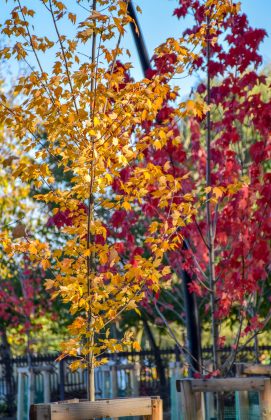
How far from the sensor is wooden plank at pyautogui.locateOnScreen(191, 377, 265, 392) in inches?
295

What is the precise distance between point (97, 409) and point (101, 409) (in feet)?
0.10

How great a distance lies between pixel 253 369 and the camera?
948 centimetres

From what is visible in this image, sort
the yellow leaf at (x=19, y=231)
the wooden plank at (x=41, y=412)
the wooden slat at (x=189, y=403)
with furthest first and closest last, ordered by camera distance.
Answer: the wooden slat at (x=189, y=403) → the yellow leaf at (x=19, y=231) → the wooden plank at (x=41, y=412)

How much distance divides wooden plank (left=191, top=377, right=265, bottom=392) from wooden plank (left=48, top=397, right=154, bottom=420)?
1550 millimetres

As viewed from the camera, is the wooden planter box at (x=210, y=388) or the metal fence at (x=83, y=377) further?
the metal fence at (x=83, y=377)

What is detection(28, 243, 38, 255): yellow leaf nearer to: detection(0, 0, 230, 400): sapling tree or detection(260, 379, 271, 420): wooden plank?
detection(0, 0, 230, 400): sapling tree

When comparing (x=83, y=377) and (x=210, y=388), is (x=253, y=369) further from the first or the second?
(x=83, y=377)

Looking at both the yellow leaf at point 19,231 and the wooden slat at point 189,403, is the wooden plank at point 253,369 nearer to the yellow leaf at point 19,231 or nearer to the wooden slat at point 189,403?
the wooden slat at point 189,403

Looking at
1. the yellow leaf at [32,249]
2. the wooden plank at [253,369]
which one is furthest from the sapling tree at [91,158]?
the wooden plank at [253,369]

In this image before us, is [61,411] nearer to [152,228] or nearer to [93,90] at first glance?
[152,228]

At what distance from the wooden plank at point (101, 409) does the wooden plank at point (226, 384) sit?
5.08 ft

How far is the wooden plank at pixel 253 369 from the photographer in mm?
9337

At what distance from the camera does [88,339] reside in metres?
6.57

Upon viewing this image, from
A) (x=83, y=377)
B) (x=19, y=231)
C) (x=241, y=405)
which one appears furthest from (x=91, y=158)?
(x=83, y=377)
